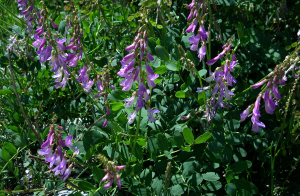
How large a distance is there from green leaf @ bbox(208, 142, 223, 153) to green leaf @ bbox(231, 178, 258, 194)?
273 millimetres

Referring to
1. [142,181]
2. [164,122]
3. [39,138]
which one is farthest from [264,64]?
[39,138]

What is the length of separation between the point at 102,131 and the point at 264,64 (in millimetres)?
1744

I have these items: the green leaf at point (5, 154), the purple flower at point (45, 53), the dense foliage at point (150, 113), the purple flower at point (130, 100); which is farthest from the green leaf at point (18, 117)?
the purple flower at point (130, 100)

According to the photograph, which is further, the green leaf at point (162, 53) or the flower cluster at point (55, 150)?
the green leaf at point (162, 53)

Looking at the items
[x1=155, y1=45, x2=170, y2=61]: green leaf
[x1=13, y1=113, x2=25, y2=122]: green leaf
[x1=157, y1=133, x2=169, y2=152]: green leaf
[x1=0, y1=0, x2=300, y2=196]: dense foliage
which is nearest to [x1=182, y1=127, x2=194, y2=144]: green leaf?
[x1=0, y1=0, x2=300, y2=196]: dense foliage

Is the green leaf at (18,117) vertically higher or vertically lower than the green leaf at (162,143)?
higher

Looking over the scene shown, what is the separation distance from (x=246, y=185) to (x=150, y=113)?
881mm

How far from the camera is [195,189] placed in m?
1.93

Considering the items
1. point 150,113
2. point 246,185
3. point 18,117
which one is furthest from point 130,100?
point 18,117

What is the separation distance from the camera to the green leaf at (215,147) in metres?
1.95

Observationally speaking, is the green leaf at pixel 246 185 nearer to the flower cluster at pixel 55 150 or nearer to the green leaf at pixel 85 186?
the green leaf at pixel 85 186

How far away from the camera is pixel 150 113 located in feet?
5.78

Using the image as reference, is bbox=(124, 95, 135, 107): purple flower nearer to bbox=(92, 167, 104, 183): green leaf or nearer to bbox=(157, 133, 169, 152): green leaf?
bbox=(157, 133, 169, 152): green leaf

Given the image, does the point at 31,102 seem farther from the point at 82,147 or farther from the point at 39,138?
the point at 82,147
